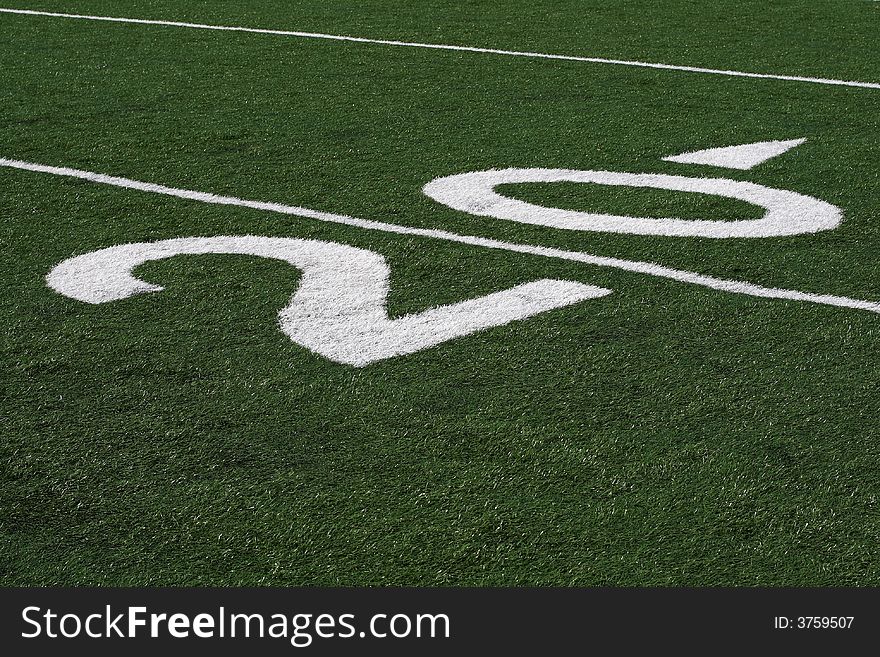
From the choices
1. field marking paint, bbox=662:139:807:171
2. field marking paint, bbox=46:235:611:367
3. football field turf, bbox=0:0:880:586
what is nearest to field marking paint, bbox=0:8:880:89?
football field turf, bbox=0:0:880:586

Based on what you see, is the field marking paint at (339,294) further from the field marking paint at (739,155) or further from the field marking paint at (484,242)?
the field marking paint at (739,155)

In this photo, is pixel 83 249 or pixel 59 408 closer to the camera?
pixel 59 408

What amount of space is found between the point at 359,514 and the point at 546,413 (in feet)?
1.92

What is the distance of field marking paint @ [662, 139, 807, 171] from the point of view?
195 inches

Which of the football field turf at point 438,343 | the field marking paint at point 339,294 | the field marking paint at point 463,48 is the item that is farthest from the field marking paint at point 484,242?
the field marking paint at point 463,48

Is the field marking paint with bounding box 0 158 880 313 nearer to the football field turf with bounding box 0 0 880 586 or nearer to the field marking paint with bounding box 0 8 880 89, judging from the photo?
the football field turf with bounding box 0 0 880 586

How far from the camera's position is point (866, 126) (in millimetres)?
5551

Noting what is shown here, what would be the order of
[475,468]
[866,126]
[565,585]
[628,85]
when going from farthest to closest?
[628,85] < [866,126] < [475,468] < [565,585]

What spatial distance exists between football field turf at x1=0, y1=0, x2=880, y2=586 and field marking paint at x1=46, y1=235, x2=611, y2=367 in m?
0.01

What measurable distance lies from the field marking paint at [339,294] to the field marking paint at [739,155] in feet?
5.37

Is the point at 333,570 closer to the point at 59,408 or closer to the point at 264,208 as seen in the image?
the point at 59,408

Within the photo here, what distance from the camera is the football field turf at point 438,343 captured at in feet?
7.52

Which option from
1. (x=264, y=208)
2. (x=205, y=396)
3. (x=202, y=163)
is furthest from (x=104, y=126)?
(x=205, y=396)

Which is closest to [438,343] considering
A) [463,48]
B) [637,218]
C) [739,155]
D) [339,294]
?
[339,294]
